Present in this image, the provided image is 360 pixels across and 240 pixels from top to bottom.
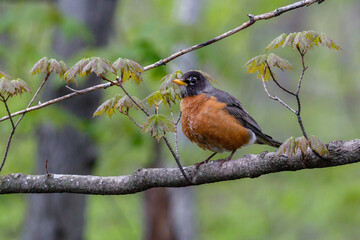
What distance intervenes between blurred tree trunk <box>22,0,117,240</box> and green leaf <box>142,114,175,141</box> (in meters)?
3.71

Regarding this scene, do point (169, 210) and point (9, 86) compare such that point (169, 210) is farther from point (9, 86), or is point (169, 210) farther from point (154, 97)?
point (9, 86)

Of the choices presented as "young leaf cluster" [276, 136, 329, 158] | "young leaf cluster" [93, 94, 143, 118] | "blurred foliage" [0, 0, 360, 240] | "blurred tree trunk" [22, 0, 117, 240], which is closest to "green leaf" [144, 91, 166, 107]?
"young leaf cluster" [93, 94, 143, 118]

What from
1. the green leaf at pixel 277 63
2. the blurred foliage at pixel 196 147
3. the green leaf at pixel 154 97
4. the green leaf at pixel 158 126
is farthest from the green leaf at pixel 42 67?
the blurred foliage at pixel 196 147

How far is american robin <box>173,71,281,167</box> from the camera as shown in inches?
157

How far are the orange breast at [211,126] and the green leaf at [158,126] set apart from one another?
3.71 ft

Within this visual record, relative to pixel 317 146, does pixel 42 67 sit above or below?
above

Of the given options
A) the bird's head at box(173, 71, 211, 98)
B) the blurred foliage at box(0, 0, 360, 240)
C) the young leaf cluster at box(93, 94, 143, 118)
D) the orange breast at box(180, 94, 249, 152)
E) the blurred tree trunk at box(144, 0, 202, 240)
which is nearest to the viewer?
the young leaf cluster at box(93, 94, 143, 118)

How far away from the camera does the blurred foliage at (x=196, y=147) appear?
622 centimetres

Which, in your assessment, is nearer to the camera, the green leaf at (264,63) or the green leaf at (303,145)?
the green leaf at (303,145)

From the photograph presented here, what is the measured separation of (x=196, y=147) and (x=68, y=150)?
3.21 metres

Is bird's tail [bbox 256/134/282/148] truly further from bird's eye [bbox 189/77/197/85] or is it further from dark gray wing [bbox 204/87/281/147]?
bird's eye [bbox 189/77/197/85]

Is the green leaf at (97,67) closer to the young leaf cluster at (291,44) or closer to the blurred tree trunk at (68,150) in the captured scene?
the young leaf cluster at (291,44)

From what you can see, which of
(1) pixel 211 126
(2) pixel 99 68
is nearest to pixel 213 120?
(1) pixel 211 126

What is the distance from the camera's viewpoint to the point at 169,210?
8875 millimetres
